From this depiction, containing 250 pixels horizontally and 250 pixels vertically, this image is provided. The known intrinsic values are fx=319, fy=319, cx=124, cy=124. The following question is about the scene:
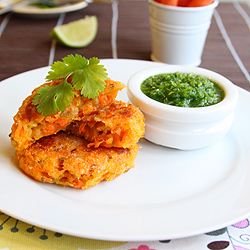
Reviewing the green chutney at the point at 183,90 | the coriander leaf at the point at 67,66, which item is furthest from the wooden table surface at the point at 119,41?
the coriander leaf at the point at 67,66

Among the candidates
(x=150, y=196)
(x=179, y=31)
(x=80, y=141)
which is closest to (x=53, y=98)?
(x=80, y=141)

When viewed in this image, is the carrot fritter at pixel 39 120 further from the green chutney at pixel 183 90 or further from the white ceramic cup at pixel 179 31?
the white ceramic cup at pixel 179 31

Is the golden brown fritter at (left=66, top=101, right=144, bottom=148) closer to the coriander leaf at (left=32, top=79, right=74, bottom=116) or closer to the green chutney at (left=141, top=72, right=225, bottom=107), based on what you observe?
the coriander leaf at (left=32, top=79, right=74, bottom=116)

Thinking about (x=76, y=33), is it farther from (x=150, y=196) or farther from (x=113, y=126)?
(x=150, y=196)

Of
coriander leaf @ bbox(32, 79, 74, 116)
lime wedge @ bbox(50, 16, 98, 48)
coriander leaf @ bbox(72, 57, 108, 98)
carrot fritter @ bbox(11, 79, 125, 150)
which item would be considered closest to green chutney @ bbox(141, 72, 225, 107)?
coriander leaf @ bbox(72, 57, 108, 98)

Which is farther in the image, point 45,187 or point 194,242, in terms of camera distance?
point 45,187

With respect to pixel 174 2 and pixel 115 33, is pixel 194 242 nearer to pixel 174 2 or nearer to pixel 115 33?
pixel 174 2

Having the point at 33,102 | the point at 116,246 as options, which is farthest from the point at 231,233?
the point at 33,102
